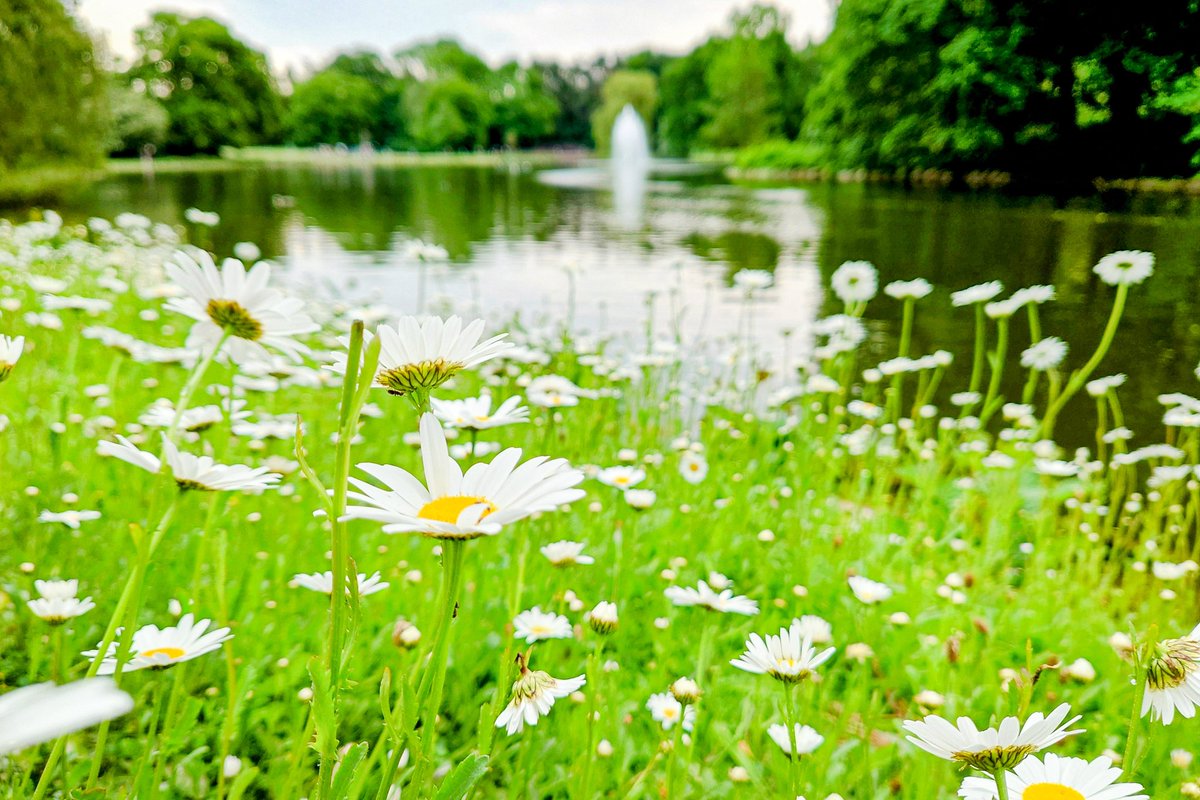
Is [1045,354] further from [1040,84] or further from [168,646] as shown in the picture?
[168,646]

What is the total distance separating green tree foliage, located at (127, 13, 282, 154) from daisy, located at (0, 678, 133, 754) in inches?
1590

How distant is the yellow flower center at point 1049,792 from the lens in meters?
0.59

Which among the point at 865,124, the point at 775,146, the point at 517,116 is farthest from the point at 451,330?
the point at 517,116

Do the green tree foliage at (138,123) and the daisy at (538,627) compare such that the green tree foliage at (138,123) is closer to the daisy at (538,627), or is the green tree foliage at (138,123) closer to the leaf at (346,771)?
the daisy at (538,627)

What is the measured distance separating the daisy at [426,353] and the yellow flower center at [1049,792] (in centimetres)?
55

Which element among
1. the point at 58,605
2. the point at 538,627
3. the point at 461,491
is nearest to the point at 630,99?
the point at 538,627

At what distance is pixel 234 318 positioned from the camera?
66 cm

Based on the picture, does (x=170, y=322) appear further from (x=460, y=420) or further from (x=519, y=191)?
(x=519, y=191)

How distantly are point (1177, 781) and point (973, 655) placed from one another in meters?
0.42

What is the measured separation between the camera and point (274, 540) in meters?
1.74

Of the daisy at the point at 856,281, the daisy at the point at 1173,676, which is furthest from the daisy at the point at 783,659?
the daisy at the point at 856,281

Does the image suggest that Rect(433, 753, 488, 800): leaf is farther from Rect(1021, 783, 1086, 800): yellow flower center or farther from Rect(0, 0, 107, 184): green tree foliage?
Rect(0, 0, 107, 184): green tree foliage

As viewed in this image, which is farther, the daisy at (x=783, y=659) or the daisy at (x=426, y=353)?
the daisy at (x=783, y=659)

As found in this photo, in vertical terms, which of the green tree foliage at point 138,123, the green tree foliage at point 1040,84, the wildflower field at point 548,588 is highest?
the green tree foliage at point 138,123
